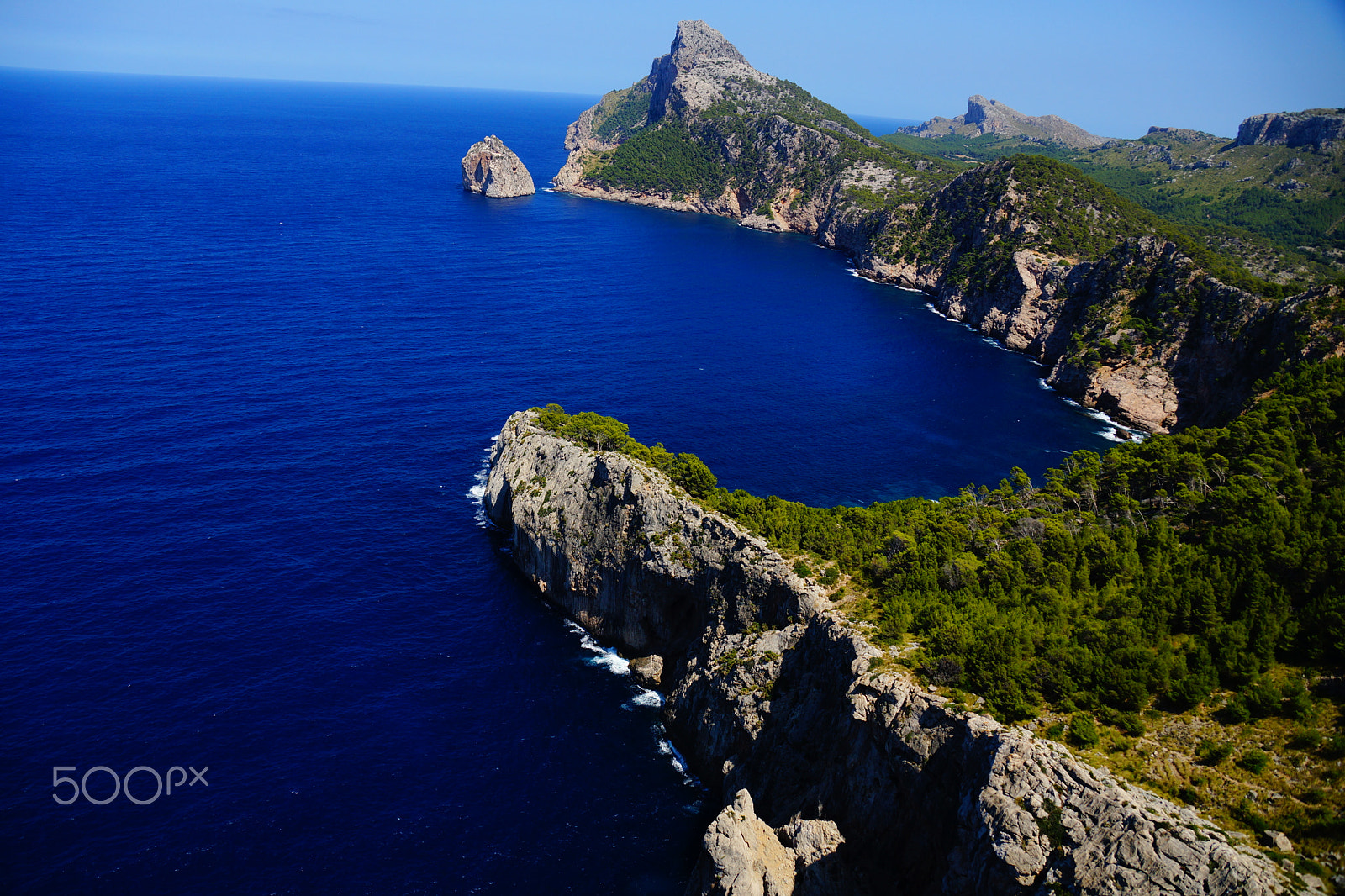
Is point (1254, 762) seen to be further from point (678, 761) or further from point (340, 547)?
point (340, 547)

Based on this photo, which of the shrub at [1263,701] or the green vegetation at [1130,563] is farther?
the green vegetation at [1130,563]

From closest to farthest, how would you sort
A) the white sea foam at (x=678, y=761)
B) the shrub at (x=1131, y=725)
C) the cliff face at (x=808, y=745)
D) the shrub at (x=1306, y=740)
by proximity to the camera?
1. the cliff face at (x=808, y=745)
2. the shrub at (x=1306, y=740)
3. the shrub at (x=1131, y=725)
4. the white sea foam at (x=678, y=761)

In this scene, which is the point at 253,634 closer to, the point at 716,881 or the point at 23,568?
the point at 23,568

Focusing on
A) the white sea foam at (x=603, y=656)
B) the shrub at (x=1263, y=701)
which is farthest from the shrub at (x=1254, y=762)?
the white sea foam at (x=603, y=656)

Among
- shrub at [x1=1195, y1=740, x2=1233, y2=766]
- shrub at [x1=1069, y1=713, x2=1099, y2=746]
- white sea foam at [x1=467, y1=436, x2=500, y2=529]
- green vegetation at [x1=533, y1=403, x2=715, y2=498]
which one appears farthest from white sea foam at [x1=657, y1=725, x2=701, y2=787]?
white sea foam at [x1=467, y1=436, x2=500, y2=529]

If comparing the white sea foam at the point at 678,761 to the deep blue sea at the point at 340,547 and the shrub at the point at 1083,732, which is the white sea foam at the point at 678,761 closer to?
the deep blue sea at the point at 340,547
